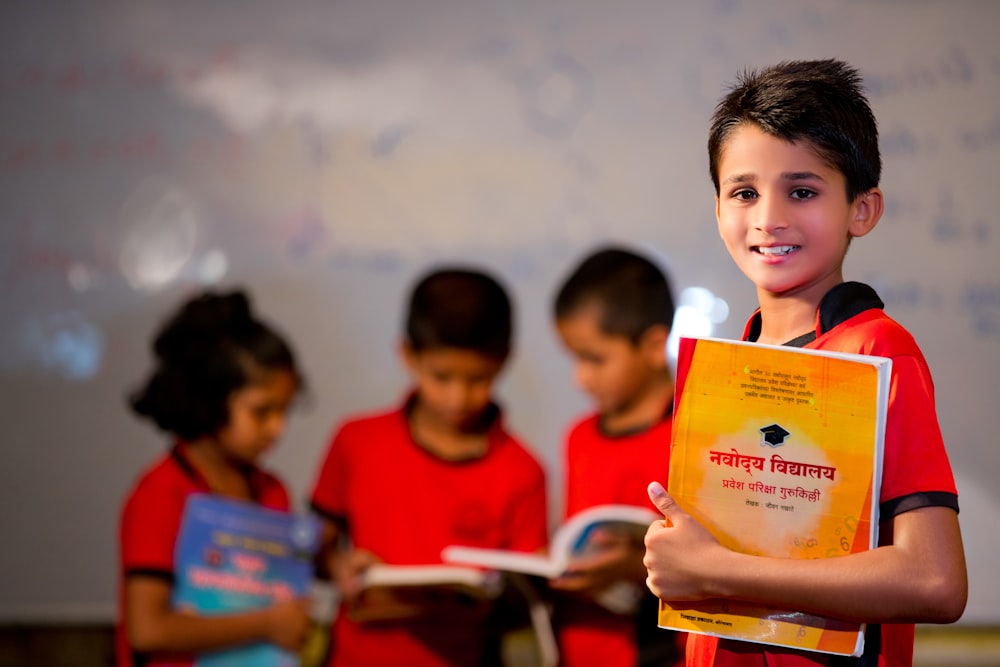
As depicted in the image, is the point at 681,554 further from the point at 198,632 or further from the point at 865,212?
the point at 198,632

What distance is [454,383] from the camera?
1.69 metres

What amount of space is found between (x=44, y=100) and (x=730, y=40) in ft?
5.29

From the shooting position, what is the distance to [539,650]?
1.67 m

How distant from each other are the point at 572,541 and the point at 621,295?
1.78 ft

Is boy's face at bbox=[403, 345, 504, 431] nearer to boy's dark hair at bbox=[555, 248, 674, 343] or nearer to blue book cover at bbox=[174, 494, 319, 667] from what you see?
boy's dark hair at bbox=[555, 248, 674, 343]

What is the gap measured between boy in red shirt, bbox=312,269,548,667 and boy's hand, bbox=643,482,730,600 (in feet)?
3.65

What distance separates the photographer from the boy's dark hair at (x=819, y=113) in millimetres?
546

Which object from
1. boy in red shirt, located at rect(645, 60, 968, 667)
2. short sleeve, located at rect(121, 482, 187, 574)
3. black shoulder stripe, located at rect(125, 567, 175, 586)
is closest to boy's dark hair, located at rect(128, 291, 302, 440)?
short sleeve, located at rect(121, 482, 187, 574)

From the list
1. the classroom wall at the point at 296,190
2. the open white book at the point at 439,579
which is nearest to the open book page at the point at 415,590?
the open white book at the point at 439,579

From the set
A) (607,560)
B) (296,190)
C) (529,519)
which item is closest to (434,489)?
(529,519)

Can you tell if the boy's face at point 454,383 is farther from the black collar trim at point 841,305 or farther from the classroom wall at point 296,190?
the black collar trim at point 841,305

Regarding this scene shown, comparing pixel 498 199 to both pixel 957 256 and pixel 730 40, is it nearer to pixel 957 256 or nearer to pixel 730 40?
pixel 730 40

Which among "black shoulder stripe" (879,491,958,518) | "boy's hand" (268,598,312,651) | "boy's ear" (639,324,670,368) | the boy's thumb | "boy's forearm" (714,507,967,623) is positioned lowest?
"boy's hand" (268,598,312,651)

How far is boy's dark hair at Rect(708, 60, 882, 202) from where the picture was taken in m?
0.55
